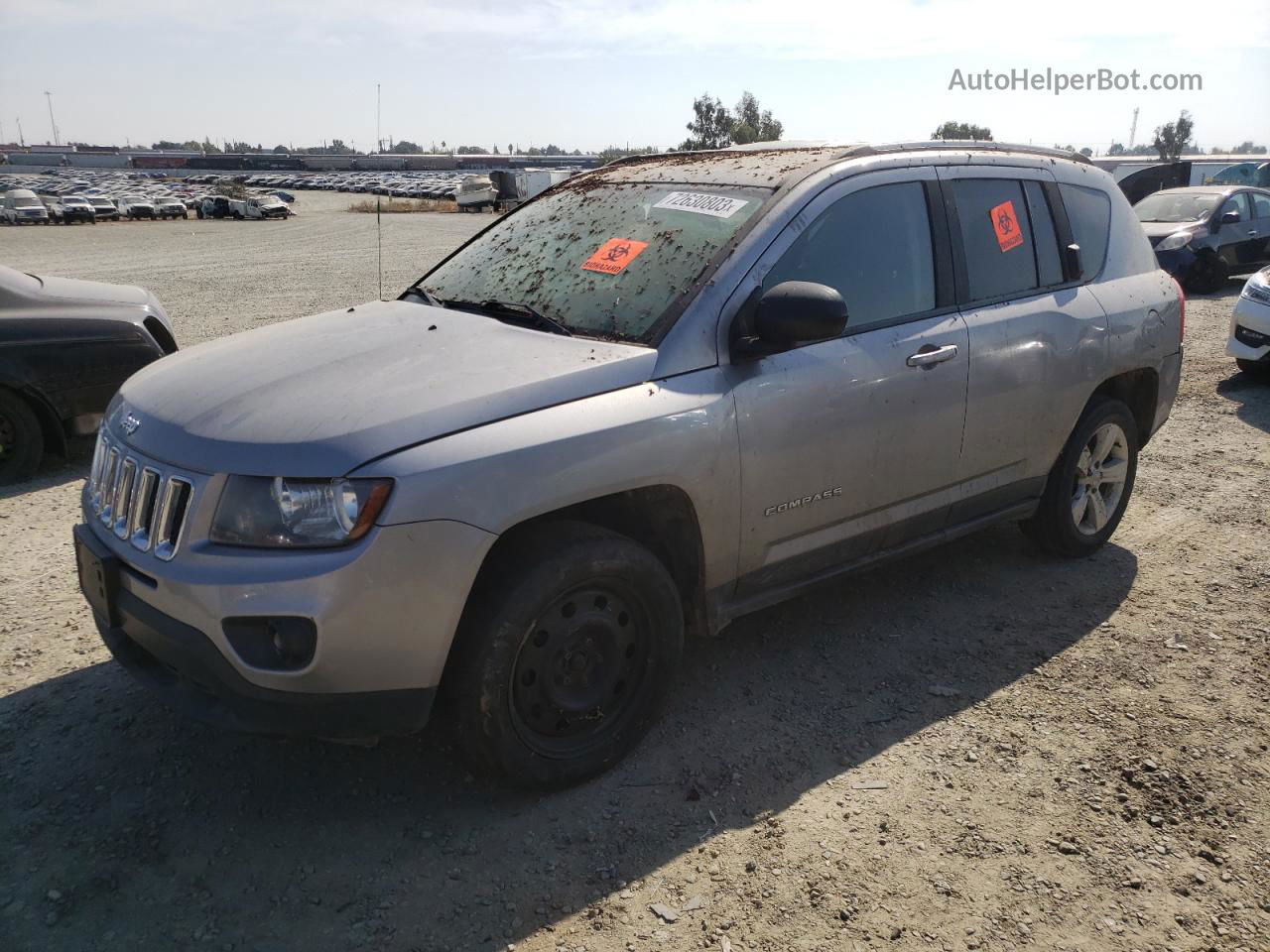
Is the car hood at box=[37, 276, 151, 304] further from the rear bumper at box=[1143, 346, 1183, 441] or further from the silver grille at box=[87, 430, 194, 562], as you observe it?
the rear bumper at box=[1143, 346, 1183, 441]

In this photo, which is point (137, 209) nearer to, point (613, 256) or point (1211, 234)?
point (1211, 234)

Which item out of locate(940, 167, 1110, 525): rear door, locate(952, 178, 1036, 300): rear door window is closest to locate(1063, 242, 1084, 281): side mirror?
locate(940, 167, 1110, 525): rear door

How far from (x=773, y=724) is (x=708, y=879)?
2.83ft

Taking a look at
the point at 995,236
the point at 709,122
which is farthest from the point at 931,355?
the point at 709,122

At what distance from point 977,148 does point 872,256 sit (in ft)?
3.53

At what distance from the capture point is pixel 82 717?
346cm

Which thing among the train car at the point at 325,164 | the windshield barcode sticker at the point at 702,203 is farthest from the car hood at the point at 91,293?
the train car at the point at 325,164

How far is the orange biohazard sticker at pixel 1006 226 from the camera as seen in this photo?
4176 mm

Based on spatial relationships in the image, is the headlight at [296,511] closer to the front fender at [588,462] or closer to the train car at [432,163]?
the front fender at [588,462]

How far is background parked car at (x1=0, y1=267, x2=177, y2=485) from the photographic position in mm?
5973

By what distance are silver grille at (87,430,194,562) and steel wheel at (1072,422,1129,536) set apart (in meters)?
3.98

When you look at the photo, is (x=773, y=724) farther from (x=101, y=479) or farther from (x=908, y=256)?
(x=101, y=479)

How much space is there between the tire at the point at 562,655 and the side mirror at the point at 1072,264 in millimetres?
2622

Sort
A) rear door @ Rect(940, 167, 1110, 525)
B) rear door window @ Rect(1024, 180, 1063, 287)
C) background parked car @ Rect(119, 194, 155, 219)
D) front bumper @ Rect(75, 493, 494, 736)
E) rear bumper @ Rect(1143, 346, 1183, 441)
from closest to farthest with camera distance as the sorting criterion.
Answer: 1. front bumper @ Rect(75, 493, 494, 736)
2. rear door @ Rect(940, 167, 1110, 525)
3. rear door window @ Rect(1024, 180, 1063, 287)
4. rear bumper @ Rect(1143, 346, 1183, 441)
5. background parked car @ Rect(119, 194, 155, 219)
